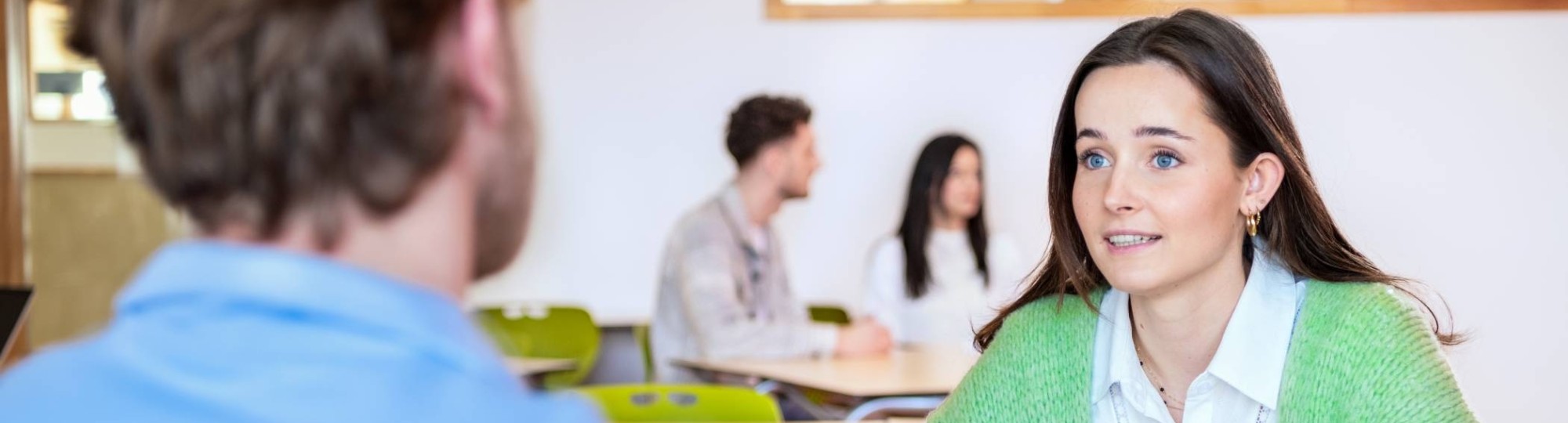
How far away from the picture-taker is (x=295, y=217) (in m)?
0.62

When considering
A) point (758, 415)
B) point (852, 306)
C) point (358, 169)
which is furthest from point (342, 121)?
point (852, 306)

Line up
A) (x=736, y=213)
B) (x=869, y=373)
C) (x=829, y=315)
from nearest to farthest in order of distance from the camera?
(x=869, y=373), (x=736, y=213), (x=829, y=315)

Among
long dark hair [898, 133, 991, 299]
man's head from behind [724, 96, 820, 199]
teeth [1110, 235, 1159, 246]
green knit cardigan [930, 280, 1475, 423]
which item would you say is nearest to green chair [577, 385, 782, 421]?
green knit cardigan [930, 280, 1475, 423]

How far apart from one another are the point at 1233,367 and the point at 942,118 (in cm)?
455

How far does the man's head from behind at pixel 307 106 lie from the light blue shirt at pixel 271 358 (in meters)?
0.03

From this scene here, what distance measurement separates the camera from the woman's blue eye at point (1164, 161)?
185 cm

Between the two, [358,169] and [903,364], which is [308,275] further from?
[903,364]

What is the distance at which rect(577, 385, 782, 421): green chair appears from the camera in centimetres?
291

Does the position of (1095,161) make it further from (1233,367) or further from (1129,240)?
(1233,367)

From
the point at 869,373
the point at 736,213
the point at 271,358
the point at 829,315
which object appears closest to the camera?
the point at 271,358

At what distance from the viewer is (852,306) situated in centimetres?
641

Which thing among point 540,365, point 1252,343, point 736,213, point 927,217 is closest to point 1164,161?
point 1252,343

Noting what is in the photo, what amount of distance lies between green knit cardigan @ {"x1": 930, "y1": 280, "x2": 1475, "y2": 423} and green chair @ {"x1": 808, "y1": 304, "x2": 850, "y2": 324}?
338 centimetres

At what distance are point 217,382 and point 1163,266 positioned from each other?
1442 mm
